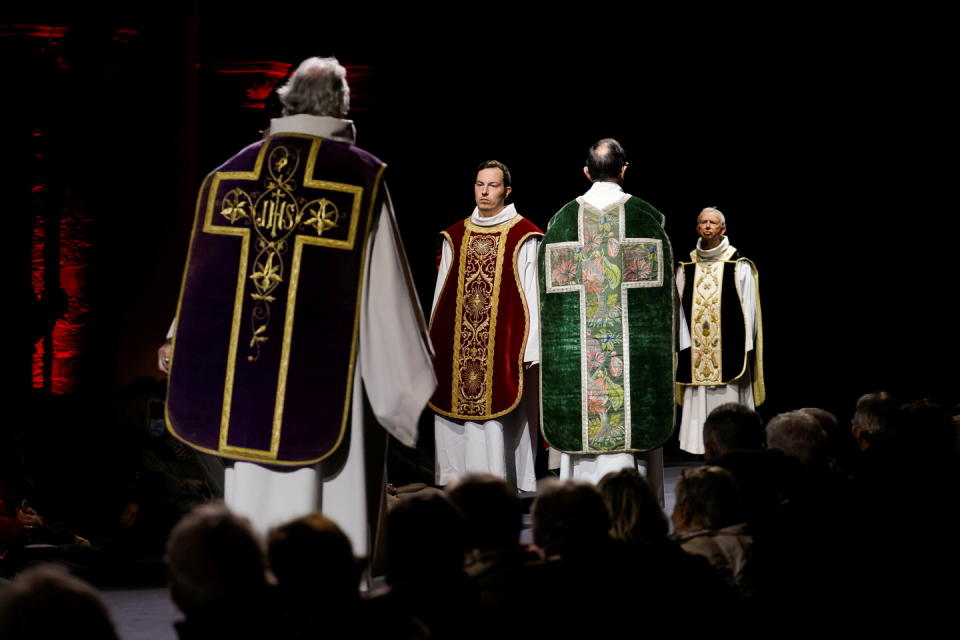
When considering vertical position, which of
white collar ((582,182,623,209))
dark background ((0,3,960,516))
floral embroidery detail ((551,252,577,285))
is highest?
dark background ((0,3,960,516))

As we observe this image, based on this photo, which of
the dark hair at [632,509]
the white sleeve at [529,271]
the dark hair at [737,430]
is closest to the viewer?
the dark hair at [632,509]

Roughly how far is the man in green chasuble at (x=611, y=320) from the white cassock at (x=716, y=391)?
2.90 m

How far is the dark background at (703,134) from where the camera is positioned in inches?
395

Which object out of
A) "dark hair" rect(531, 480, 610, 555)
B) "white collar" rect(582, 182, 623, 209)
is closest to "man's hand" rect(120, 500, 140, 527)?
"white collar" rect(582, 182, 623, 209)

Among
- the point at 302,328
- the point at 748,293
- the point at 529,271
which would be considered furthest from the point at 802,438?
the point at 748,293

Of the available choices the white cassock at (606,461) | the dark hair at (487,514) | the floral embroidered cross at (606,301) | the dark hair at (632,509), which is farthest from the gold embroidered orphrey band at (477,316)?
the dark hair at (487,514)

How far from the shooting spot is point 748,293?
9086 millimetres

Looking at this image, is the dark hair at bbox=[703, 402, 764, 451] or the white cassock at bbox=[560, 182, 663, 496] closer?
the dark hair at bbox=[703, 402, 764, 451]

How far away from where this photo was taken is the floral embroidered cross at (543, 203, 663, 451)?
6.08 metres

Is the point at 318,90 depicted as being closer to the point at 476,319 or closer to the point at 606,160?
the point at 606,160

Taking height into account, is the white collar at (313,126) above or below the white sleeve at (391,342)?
above

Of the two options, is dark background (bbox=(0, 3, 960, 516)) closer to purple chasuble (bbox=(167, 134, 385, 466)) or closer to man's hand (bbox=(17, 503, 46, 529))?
man's hand (bbox=(17, 503, 46, 529))

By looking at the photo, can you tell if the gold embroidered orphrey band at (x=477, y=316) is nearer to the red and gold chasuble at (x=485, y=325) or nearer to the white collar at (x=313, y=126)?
the red and gold chasuble at (x=485, y=325)

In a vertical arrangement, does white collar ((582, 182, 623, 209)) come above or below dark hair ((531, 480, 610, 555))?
above
